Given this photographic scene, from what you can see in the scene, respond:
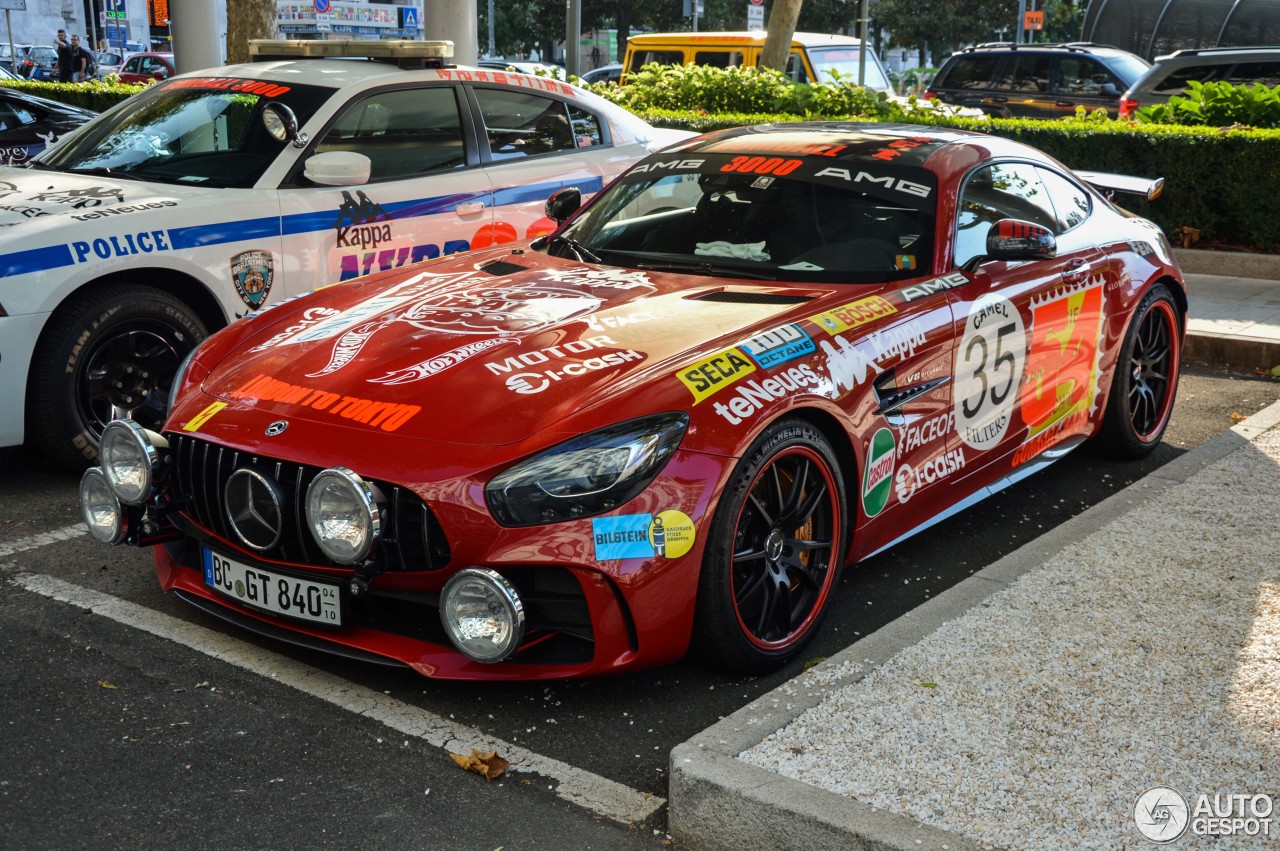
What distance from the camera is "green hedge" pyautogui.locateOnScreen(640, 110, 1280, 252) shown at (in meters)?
10.4

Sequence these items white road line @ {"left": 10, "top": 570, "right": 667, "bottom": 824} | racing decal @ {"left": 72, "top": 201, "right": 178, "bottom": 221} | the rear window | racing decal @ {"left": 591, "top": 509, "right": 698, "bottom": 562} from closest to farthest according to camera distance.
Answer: white road line @ {"left": 10, "top": 570, "right": 667, "bottom": 824}, racing decal @ {"left": 591, "top": 509, "right": 698, "bottom": 562}, racing decal @ {"left": 72, "top": 201, "right": 178, "bottom": 221}, the rear window

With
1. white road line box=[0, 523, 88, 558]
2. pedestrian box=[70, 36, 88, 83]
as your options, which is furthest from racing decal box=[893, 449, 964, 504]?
pedestrian box=[70, 36, 88, 83]

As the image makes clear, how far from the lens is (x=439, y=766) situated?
3.36m

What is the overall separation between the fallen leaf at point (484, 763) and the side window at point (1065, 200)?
3.33 m

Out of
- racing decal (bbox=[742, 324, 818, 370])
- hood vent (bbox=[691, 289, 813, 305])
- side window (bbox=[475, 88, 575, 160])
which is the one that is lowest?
racing decal (bbox=[742, 324, 818, 370])

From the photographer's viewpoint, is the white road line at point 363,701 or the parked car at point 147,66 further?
the parked car at point 147,66

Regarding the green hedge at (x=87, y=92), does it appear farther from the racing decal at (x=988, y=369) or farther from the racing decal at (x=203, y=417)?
the racing decal at (x=988, y=369)

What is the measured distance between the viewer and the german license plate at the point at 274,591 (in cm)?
357

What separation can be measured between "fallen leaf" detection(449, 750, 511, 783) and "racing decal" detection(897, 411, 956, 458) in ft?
5.52

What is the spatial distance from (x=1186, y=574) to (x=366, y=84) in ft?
14.2

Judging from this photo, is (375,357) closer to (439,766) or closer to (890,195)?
(439,766)

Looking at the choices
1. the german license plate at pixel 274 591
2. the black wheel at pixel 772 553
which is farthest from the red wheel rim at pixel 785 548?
the german license plate at pixel 274 591

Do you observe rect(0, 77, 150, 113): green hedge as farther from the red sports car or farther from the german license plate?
the german license plate

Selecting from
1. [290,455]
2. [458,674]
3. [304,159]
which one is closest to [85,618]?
[290,455]
